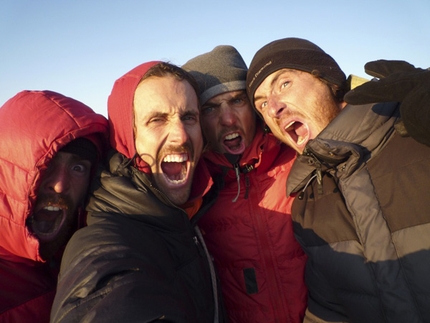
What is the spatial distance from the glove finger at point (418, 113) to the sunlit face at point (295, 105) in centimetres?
122

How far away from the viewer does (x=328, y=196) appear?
8.79ft

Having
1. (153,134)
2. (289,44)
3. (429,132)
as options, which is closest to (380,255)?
(429,132)

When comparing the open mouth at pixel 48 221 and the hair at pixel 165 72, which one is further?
the hair at pixel 165 72

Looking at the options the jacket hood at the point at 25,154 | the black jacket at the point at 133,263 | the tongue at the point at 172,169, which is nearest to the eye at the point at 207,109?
the tongue at the point at 172,169

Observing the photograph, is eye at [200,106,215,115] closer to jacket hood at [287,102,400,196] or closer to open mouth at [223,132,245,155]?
open mouth at [223,132,245,155]

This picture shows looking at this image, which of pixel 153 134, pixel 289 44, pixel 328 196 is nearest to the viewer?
pixel 328 196

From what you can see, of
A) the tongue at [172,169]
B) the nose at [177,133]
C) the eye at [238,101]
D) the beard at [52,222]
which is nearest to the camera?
the beard at [52,222]

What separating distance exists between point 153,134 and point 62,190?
842 mm

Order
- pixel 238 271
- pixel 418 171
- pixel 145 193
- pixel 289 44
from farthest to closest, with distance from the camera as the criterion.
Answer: pixel 289 44
pixel 238 271
pixel 145 193
pixel 418 171

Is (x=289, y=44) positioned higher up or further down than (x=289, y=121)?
higher up

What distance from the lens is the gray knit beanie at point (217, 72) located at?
3.56 meters

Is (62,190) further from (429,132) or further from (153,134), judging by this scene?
(429,132)

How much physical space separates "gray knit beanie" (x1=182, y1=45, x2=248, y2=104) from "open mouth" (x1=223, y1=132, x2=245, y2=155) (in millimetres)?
446

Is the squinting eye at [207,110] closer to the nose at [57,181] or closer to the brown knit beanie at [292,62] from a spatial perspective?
the brown knit beanie at [292,62]
